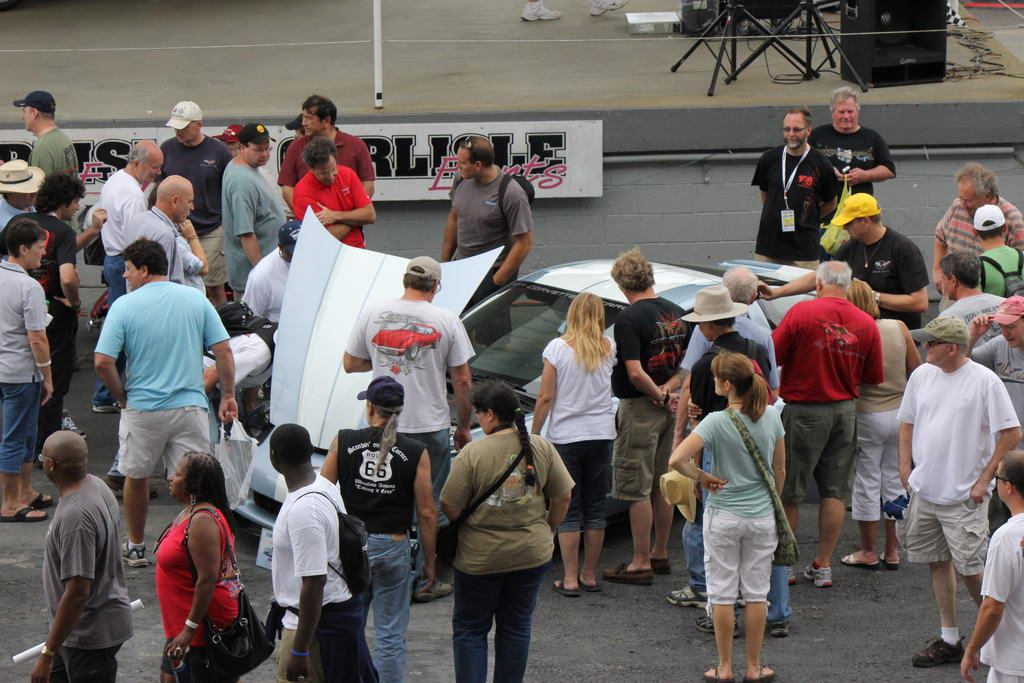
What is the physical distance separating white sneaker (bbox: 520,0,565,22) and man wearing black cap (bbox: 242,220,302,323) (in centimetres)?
840

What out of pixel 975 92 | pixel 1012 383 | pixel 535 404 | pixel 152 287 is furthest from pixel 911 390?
pixel 975 92

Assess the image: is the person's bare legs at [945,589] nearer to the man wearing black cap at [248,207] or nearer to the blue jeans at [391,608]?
the blue jeans at [391,608]

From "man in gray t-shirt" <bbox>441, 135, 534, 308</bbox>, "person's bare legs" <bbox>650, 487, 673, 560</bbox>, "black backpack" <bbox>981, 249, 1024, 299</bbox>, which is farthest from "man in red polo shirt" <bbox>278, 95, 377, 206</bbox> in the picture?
"black backpack" <bbox>981, 249, 1024, 299</bbox>

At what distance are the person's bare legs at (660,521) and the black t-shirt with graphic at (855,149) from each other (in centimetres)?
397

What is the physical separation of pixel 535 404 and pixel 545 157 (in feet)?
16.3

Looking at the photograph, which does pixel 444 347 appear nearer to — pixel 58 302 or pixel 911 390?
pixel 911 390

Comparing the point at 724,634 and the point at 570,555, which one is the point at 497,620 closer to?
the point at 724,634

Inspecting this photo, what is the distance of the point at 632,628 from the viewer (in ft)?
21.6

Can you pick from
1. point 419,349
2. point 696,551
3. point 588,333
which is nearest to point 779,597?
point 696,551

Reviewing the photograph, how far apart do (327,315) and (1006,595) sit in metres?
4.11

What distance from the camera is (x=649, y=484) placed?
7.09m

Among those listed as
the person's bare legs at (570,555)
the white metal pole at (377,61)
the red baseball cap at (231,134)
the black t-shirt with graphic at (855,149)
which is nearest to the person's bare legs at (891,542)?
the person's bare legs at (570,555)

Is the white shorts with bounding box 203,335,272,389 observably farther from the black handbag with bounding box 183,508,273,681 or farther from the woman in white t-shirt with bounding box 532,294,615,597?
the black handbag with bounding box 183,508,273,681

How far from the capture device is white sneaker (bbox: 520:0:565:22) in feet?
52.6
